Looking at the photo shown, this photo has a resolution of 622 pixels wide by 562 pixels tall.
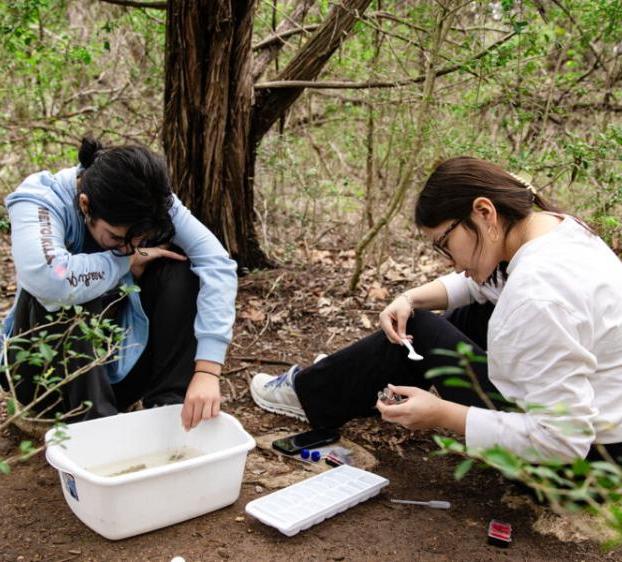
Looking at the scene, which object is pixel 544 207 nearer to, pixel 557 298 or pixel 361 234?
pixel 557 298

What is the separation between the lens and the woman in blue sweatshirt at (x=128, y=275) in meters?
1.89

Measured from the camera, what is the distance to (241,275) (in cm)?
361

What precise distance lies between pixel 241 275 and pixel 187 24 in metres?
1.33

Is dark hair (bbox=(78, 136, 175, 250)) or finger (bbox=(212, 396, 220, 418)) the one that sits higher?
dark hair (bbox=(78, 136, 175, 250))

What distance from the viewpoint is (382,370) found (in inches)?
84.0

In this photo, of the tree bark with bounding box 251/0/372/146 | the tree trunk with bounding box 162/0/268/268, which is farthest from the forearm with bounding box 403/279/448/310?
the tree bark with bounding box 251/0/372/146

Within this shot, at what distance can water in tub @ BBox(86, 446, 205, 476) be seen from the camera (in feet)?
6.58

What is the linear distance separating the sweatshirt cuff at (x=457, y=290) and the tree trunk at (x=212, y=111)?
4.58 feet

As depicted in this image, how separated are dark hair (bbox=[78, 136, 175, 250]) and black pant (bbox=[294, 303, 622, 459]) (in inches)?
28.9

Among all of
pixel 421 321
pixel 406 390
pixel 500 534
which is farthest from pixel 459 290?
pixel 500 534

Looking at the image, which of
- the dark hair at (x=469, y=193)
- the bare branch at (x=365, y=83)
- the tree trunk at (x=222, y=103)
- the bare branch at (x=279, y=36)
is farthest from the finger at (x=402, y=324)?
the bare branch at (x=279, y=36)

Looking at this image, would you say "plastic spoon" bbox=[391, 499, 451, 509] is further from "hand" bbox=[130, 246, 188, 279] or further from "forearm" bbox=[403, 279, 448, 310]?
"hand" bbox=[130, 246, 188, 279]

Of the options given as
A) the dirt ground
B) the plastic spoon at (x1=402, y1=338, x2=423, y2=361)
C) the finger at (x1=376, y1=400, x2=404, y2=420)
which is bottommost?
the dirt ground

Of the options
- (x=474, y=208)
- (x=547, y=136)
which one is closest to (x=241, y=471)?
(x=474, y=208)
